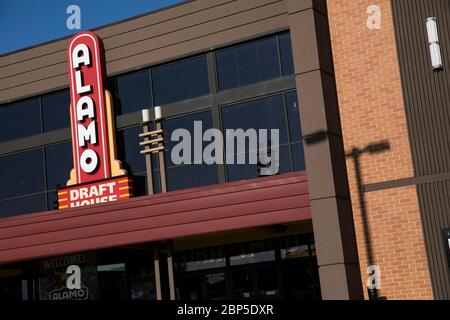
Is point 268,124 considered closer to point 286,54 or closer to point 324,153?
point 286,54

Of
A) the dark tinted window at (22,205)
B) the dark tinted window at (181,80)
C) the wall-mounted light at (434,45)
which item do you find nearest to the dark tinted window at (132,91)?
the dark tinted window at (181,80)

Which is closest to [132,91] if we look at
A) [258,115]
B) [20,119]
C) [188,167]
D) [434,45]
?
[188,167]

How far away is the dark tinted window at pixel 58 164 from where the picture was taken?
18.3m

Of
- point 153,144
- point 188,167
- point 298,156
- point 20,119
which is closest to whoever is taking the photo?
point 298,156

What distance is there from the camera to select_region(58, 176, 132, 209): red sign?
17.0 m

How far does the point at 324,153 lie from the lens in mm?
13695

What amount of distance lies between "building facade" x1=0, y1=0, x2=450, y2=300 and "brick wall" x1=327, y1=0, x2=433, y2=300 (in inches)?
1.0

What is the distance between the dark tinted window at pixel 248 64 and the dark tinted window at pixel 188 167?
108cm

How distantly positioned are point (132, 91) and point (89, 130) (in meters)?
1.62

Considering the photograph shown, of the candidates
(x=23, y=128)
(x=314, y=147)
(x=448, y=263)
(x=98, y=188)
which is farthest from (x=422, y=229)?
(x=23, y=128)

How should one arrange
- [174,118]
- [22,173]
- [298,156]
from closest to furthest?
[298,156], [174,118], [22,173]

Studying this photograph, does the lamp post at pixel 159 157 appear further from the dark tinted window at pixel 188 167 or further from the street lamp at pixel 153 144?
the dark tinted window at pixel 188 167

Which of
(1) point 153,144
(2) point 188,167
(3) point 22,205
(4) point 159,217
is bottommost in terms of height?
(4) point 159,217
